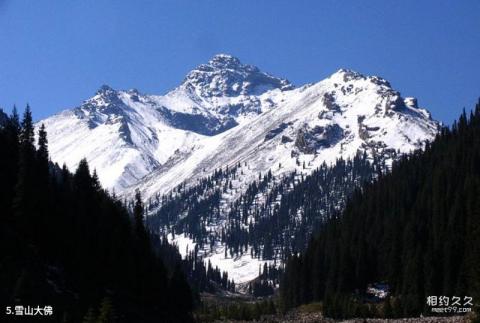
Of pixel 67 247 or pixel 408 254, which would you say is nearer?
pixel 67 247

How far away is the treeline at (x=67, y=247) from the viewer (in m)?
89.4

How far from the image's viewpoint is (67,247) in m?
105

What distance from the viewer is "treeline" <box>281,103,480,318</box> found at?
131 metres

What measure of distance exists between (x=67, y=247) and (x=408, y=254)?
71.8 meters

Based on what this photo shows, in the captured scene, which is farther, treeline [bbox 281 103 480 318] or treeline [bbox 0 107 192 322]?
treeline [bbox 281 103 480 318]

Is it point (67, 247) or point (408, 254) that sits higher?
point (408, 254)

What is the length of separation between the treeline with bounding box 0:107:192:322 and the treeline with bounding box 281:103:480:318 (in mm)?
31445

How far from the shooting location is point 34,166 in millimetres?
106188

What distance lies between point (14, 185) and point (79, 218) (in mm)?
9897

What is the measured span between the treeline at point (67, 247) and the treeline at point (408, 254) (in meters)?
31.4

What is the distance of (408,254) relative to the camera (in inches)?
6083

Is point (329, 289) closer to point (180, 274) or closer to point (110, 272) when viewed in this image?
point (180, 274)

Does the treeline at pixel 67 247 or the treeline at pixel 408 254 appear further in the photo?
the treeline at pixel 408 254

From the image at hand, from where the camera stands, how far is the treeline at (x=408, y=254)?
131m
